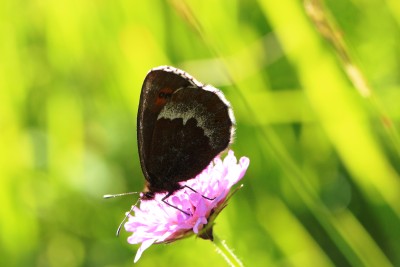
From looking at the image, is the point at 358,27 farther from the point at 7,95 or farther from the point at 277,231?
the point at 7,95

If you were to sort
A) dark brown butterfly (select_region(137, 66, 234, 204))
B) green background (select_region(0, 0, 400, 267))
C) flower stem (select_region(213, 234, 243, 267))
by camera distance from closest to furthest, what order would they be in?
flower stem (select_region(213, 234, 243, 267))
dark brown butterfly (select_region(137, 66, 234, 204))
green background (select_region(0, 0, 400, 267))

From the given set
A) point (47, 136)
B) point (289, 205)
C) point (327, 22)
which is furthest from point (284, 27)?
point (47, 136)

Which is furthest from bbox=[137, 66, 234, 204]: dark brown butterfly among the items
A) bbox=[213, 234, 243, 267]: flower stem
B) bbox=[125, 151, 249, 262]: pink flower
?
bbox=[213, 234, 243, 267]: flower stem

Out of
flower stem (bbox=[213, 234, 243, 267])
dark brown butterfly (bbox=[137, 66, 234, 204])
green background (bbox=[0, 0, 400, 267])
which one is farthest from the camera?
green background (bbox=[0, 0, 400, 267])

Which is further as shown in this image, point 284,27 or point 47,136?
point 47,136

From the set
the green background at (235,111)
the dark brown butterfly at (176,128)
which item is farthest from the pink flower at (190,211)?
the green background at (235,111)

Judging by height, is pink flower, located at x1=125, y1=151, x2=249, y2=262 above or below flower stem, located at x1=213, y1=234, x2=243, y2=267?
above

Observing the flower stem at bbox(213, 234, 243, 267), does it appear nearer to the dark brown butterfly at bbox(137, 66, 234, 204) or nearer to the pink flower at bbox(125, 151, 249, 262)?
the pink flower at bbox(125, 151, 249, 262)
